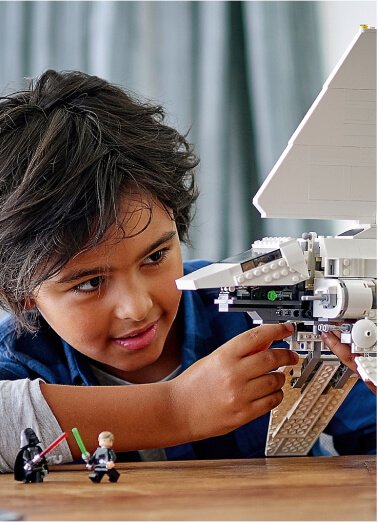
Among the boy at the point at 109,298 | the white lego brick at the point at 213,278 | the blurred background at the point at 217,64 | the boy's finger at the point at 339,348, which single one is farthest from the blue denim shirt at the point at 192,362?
the blurred background at the point at 217,64

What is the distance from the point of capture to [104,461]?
74 centimetres

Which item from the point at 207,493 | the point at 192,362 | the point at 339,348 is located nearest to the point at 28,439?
the point at 207,493

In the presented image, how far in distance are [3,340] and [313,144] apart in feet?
1.95

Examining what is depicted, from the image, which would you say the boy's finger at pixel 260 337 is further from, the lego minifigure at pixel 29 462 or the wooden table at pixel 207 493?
the lego minifigure at pixel 29 462

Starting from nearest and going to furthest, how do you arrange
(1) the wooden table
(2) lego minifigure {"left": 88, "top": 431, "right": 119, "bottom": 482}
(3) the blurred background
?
(1) the wooden table
(2) lego minifigure {"left": 88, "top": 431, "right": 119, "bottom": 482}
(3) the blurred background

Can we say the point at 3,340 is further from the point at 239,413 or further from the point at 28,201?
the point at 239,413

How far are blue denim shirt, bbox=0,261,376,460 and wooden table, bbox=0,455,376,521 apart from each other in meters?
0.27

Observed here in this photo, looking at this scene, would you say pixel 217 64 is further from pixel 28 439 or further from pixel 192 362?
pixel 28 439

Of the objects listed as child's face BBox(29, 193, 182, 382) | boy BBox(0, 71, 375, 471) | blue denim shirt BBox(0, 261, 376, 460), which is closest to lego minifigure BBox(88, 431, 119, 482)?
boy BBox(0, 71, 375, 471)

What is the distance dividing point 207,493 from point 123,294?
1.11ft

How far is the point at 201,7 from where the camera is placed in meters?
1.80

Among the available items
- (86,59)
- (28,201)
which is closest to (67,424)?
(28,201)

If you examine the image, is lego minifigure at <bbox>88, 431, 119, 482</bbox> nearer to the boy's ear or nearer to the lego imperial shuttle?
the lego imperial shuttle

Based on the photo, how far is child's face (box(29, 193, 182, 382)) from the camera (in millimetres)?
967
